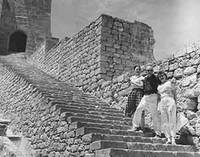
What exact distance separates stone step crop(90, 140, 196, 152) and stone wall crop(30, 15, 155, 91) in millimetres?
4017

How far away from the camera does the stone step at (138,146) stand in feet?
17.6

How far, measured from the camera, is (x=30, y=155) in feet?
25.5

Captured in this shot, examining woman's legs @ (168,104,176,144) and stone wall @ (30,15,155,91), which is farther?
stone wall @ (30,15,155,91)

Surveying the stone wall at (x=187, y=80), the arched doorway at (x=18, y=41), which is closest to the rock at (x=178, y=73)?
the stone wall at (x=187, y=80)

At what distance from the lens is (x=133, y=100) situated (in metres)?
7.56

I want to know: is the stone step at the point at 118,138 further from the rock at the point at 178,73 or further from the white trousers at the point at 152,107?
the rock at the point at 178,73

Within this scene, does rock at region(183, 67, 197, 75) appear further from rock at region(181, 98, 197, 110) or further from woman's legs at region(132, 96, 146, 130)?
woman's legs at region(132, 96, 146, 130)

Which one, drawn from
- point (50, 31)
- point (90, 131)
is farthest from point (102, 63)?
point (50, 31)

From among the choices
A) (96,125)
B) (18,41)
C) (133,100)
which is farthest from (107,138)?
(18,41)

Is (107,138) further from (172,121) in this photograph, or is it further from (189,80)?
(189,80)

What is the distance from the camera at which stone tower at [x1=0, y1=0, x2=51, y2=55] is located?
70.9ft

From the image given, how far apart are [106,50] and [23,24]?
1341cm

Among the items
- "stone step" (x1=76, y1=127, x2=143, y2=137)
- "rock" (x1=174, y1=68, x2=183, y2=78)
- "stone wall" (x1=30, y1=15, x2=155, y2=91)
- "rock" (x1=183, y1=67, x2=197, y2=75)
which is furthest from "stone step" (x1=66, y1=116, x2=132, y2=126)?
"stone wall" (x1=30, y1=15, x2=155, y2=91)

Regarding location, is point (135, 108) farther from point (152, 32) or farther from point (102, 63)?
point (152, 32)
